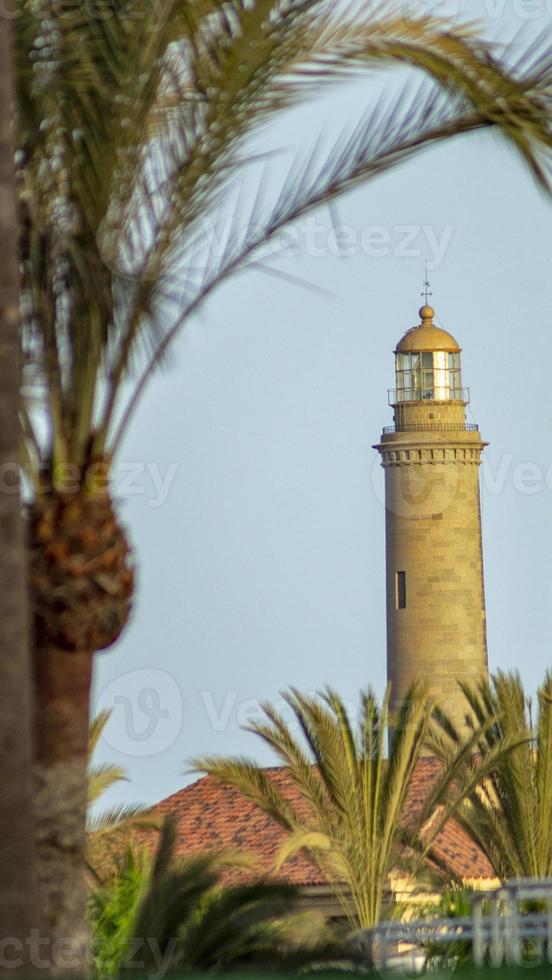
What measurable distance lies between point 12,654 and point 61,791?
77.5 inches

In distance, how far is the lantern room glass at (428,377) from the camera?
143 feet

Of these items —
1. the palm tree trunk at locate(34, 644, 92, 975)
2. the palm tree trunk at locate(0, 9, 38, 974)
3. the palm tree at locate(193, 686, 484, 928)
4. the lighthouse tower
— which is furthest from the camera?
the lighthouse tower

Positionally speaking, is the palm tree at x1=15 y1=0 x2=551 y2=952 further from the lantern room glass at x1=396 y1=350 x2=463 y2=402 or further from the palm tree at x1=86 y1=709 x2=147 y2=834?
the lantern room glass at x1=396 y1=350 x2=463 y2=402

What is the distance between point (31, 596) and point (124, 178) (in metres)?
2.18

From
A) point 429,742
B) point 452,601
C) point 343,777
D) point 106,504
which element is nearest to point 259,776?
point 343,777

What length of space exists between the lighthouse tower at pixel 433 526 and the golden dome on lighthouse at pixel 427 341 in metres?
0.02

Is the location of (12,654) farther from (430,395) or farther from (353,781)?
(430,395)

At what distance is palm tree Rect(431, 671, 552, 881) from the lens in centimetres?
1894

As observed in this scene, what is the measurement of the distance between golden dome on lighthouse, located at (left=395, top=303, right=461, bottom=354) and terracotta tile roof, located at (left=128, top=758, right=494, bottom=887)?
44.4 feet

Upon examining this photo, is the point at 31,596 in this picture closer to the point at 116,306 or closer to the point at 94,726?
the point at 116,306

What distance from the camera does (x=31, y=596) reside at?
8.74m

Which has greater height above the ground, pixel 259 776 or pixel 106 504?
pixel 106 504

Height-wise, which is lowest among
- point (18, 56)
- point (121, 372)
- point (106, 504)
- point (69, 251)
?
point (106, 504)

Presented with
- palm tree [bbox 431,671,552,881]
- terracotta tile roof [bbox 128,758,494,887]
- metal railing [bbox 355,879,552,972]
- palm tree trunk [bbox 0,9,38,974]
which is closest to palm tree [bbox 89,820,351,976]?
metal railing [bbox 355,879,552,972]
